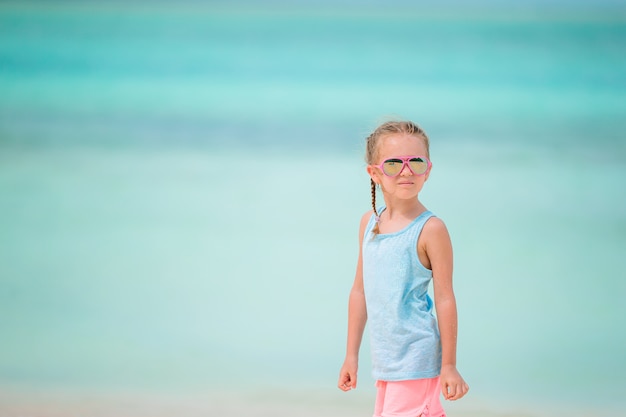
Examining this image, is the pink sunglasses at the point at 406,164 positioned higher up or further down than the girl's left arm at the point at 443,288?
higher up

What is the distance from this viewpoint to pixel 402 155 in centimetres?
226

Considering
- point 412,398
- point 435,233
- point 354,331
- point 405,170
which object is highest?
point 405,170

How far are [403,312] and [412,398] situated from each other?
0.19 metres

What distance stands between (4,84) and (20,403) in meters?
1.66

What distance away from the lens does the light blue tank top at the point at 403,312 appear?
2.21 m

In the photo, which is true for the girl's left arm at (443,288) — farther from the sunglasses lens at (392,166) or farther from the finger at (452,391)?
the sunglasses lens at (392,166)

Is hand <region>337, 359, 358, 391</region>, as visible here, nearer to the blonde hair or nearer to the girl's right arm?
the girl's right arm

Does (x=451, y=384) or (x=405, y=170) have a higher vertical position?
(x=405, y=170)

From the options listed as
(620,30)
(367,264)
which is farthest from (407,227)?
(620,30)

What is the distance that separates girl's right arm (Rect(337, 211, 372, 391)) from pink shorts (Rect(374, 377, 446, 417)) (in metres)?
0.14

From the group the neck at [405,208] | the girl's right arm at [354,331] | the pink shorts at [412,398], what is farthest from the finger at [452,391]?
the neck at [405,208]

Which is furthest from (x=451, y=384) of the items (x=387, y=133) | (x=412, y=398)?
(x=387, y=133)

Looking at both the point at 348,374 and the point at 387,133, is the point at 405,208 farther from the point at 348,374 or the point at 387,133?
the point at 348,374

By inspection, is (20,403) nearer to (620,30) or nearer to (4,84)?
(4,84)
